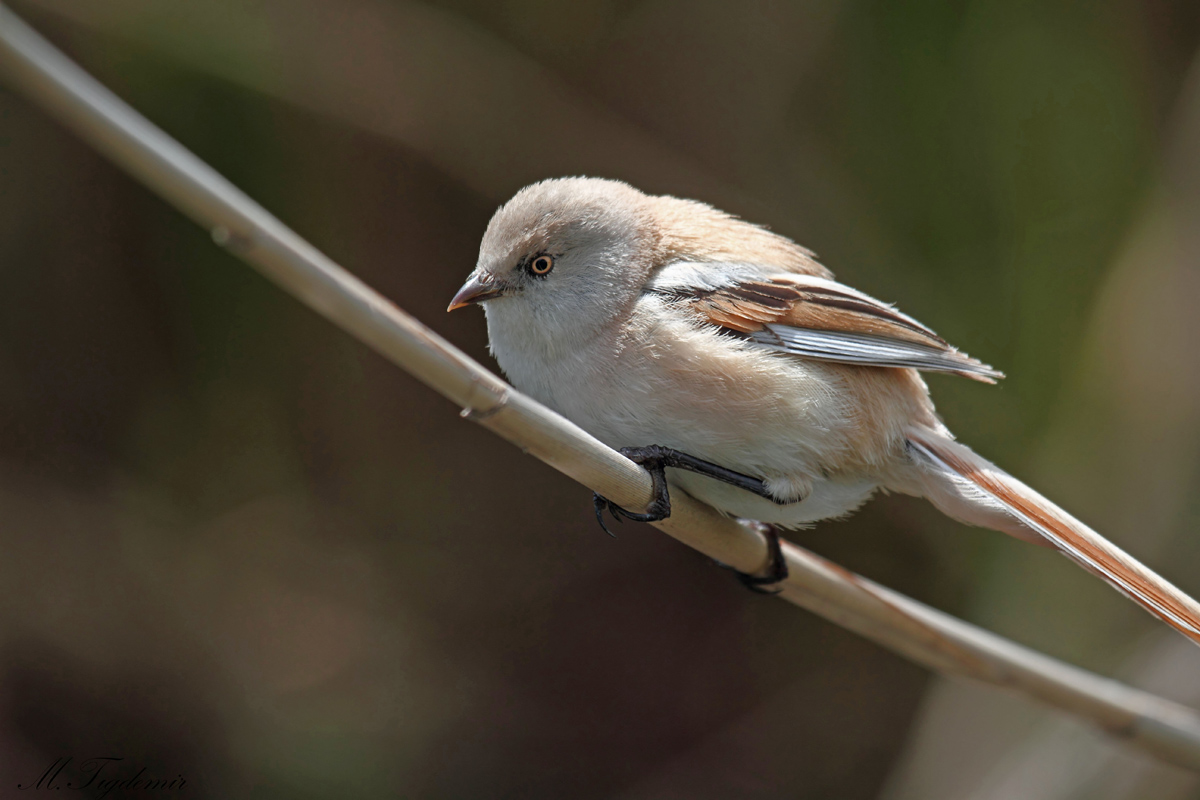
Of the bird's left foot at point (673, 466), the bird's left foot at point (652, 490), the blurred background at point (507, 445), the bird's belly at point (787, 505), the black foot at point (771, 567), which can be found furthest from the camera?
the blurred background at point (507, 445)

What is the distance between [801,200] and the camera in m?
4.16

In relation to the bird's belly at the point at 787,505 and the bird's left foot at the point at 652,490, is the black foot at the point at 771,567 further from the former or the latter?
the bird's left foot at the point at 652,490

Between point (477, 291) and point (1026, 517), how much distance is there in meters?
1.70

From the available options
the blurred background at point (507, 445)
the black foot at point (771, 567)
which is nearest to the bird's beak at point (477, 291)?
the black foot at point (771, 567)

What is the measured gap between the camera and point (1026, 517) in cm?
235

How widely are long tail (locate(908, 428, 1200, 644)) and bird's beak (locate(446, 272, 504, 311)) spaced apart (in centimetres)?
140

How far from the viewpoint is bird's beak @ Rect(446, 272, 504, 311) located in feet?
8.21

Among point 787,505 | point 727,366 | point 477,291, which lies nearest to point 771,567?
point 787,505

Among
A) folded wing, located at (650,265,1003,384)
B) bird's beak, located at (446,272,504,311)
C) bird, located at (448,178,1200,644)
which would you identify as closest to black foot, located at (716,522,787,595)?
bird, located at (448,178,1200,644)

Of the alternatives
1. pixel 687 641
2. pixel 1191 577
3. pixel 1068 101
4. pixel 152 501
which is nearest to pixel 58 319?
pixel 152 501

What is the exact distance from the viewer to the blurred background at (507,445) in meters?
3.43

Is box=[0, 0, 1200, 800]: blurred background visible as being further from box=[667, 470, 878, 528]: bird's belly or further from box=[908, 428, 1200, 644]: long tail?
box=[667, 470, 878, 528]: bird's belly

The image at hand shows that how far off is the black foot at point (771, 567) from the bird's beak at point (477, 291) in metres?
1.12

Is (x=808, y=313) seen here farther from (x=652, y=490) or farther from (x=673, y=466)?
(x=652, y=490)
